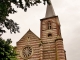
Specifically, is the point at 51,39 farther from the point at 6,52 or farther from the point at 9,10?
the point at 9,10

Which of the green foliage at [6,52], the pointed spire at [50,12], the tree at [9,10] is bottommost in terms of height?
the green foliage at [6,52]

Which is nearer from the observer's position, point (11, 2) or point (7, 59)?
point (11, 2)

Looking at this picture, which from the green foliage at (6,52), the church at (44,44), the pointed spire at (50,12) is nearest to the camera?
the green foliage at (6,52)

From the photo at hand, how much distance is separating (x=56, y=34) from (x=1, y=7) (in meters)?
18.1

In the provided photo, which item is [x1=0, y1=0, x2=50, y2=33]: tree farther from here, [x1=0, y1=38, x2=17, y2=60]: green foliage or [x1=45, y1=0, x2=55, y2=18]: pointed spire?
[x1=45, y1=0, x2=55, y2=18]: pointed spire

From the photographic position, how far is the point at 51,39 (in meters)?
23.8

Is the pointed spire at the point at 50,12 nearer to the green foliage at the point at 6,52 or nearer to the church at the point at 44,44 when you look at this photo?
the church at the point at 44,44

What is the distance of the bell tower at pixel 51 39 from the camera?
21656mm

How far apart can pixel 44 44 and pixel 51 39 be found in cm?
149

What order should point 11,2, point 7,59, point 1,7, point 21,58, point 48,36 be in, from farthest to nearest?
point 48,36 → point 21,58 → point 7,59 → point 11,2 → point 1,7

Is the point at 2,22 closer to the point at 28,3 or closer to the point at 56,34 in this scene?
the point at 28,3

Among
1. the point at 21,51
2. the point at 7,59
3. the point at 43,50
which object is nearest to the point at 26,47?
the point at 21,51

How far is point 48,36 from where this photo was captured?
24344mm

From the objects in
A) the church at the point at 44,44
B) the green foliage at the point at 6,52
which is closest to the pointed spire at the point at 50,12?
the church at the point at 44,44
